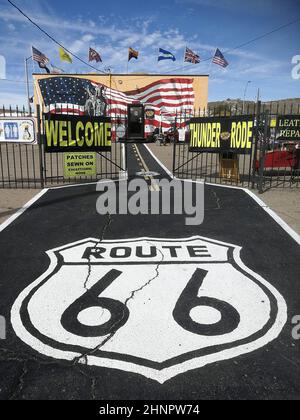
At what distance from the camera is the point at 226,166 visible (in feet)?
38.4

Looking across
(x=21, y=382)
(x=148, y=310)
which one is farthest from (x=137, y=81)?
(x=21, y=382)

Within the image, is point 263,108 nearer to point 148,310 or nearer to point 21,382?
point 148,310

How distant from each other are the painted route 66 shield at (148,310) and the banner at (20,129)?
588 cm

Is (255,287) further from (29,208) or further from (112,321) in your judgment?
(29,208)

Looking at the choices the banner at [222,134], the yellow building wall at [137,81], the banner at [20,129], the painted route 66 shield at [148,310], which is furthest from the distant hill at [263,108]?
the painted route 66 shield at [148,310]

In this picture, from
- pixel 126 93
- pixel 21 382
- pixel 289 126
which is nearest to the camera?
pixel 21 382

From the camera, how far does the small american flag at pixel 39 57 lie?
32.0 m

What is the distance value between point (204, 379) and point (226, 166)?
9683 mm

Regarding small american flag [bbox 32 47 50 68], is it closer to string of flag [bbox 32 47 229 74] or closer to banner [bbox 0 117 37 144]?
string of flag [bbox 32 47 229 74]

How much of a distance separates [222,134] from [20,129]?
6.16m

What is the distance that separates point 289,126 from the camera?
9.97m

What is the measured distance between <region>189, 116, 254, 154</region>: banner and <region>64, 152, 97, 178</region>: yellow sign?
11.2ft

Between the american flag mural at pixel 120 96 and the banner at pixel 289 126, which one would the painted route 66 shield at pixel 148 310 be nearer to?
the banner at pixel 289 126
